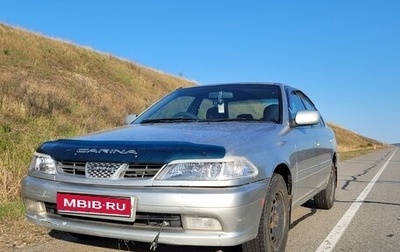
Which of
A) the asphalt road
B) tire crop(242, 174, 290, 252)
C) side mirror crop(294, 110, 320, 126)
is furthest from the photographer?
side mirror crop(294, 110, 320, 126)

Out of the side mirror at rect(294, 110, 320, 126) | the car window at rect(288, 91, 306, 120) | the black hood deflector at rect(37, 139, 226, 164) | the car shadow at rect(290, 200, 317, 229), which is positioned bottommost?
the car shadow at rect(290, 200, 317, 229)

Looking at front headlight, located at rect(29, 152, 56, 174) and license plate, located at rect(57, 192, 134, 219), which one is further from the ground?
front headlight, located at rect(29, 152, 56, 174)

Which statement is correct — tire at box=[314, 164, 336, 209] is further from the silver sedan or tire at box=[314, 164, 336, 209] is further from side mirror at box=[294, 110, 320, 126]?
the silver sedan

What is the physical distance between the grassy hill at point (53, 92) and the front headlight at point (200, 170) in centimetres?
371

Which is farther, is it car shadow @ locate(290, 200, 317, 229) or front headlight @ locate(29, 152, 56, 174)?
car shadow @ locate(290, 200, 317, 229)

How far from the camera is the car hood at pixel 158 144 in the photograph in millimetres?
3250

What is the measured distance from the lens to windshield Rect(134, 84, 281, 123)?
4.73m

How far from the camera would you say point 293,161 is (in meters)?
4.35

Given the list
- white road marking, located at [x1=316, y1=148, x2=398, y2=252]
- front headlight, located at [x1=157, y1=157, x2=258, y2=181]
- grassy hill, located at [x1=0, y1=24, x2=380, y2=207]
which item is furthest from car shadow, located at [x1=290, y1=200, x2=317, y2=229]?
grassy hill, located at [x1=0, y1=24, x2=380, y2=207]

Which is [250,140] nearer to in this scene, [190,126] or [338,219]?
[190,126]

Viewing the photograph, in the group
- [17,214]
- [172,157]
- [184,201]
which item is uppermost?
[172,157]

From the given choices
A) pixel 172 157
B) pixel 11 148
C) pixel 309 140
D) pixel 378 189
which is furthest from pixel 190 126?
pixel 378 189

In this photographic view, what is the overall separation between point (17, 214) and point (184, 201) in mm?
3090

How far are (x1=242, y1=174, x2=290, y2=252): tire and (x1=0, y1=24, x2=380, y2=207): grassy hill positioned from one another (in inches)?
151
